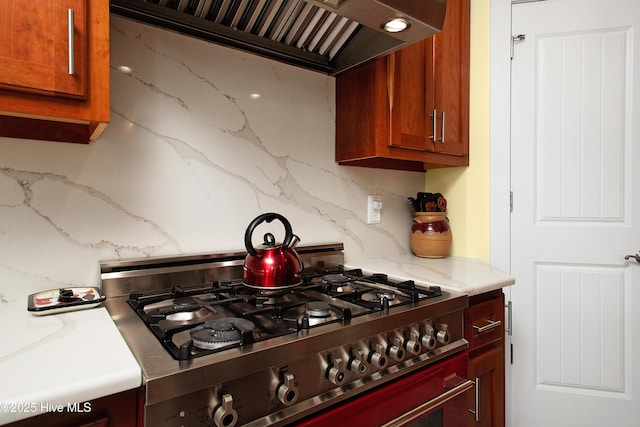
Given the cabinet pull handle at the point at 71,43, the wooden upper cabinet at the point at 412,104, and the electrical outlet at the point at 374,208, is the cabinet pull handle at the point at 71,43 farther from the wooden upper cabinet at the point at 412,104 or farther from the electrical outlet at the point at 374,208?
the electrical outlet at the point at 374,208

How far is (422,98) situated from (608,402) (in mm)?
1564

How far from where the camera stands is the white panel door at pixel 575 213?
1.57 m

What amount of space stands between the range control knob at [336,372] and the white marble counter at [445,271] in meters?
0.54

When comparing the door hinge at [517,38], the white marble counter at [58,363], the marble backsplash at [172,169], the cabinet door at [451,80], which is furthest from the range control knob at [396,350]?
the door hinge at [517,38]

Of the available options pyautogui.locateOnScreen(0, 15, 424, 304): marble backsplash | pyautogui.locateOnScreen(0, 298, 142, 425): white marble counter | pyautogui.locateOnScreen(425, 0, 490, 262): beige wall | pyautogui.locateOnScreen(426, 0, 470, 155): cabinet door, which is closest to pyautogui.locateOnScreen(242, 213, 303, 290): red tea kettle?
pyautogui.locateOnScreen(0, 15, 424, 304): marble backsplash

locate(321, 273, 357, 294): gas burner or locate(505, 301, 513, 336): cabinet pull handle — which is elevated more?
locate(321, 273, 357, 294): gas burner

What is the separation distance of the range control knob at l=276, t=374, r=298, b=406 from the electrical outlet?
3.59ft

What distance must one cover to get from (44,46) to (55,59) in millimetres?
28

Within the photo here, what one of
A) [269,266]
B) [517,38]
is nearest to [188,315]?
[269,266]

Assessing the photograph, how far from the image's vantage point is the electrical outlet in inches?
68.5

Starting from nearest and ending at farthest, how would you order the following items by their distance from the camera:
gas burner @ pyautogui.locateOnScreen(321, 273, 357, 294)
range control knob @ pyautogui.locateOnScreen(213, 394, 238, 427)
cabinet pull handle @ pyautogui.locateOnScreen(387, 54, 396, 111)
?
range control knob @ pyautogui.locateOnScreen(213, 394, 238, 427) → gas burner @ pyautogui.locateOnScreen(321, 273, 357, 294) → cabinet pull handle @ pyautogui.locateOnScreen(387, 54, 396, 111)

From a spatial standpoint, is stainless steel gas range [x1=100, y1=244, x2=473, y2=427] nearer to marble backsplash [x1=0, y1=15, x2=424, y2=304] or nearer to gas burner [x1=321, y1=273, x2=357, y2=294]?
gas burner [x1=321, y1=273, x2=357, y2=294]

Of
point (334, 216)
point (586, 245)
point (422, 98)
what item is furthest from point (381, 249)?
point (586, 245)

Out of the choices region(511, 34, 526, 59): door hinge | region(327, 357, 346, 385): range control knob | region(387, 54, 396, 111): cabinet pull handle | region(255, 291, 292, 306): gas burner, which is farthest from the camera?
region(511, 34, 526, 59): door hinge
